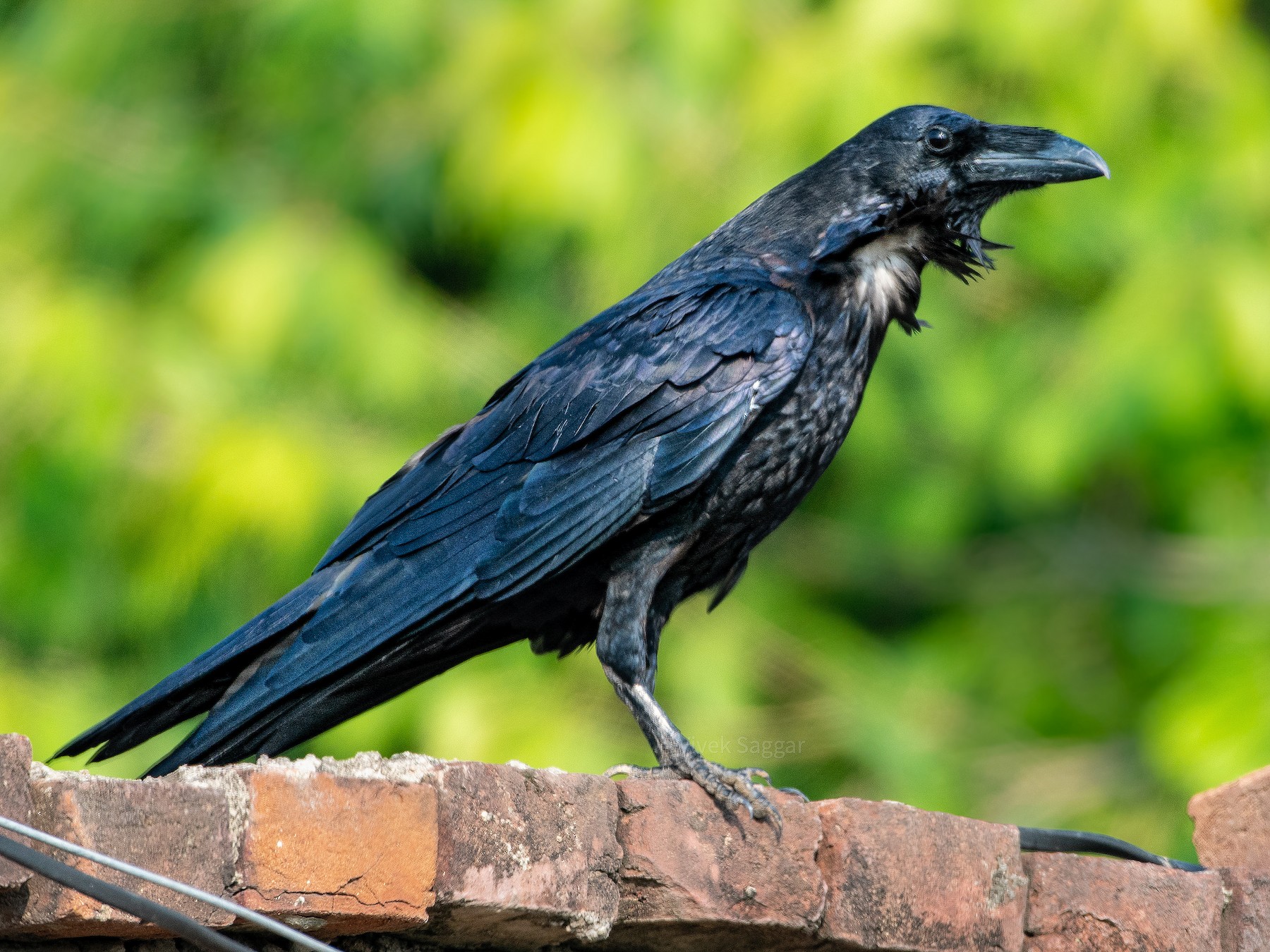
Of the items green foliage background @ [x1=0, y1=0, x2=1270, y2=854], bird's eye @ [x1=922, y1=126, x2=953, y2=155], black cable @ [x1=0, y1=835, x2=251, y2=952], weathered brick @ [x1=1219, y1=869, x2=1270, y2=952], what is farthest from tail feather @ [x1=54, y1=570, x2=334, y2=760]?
green foliage background @ [x1=0, y1=0, x2=1270, y2=854]

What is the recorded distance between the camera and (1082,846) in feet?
10.6

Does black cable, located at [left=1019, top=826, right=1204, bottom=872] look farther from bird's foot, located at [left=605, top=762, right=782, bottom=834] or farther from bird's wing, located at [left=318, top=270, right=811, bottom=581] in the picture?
bird's wing, located at [left=318, top=270, right=811, bottom=581]

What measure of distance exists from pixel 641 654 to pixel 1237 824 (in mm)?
1309

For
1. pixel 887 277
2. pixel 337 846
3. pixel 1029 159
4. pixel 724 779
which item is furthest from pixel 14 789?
pixel 1029 159

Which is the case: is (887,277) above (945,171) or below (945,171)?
below

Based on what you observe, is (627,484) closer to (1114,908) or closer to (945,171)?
(945,171)

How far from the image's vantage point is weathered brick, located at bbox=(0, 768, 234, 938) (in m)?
2.11

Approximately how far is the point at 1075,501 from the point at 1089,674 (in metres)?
0.81

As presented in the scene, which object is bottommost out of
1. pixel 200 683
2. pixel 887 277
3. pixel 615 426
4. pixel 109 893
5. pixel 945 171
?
pixel 109 893

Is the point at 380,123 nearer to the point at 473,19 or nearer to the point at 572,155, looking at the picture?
the point at 473,19

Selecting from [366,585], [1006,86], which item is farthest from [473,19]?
[366,585]

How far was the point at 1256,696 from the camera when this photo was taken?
6.34 metres

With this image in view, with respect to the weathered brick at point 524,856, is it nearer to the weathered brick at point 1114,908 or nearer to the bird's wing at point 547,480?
the bird's wing at point 547,480

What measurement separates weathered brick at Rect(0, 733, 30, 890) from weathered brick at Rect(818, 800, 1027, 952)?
137 centimetres
